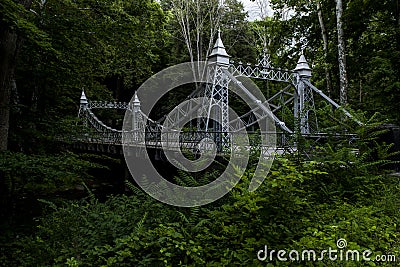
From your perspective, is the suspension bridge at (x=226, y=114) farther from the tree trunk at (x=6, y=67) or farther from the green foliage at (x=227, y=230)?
the tree trunk at (x=6, y=67)

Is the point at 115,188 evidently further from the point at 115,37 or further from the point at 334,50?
the point at 334,50

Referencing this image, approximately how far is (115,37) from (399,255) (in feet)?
19.1

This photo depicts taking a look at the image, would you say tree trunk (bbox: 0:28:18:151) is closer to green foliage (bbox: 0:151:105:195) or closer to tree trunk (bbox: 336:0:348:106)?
green foliage (bbox: 0:151:105:195)

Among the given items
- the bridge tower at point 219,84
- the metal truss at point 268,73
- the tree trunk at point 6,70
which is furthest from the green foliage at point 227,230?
the metal truss at point 268,73

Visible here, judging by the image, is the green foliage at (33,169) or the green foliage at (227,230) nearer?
the green foliage at (227,230)

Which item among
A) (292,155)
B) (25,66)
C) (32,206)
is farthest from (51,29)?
(292,155)

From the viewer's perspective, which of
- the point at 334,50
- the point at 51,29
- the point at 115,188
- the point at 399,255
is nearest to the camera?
the point at 399,255

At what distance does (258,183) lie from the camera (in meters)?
3.18
